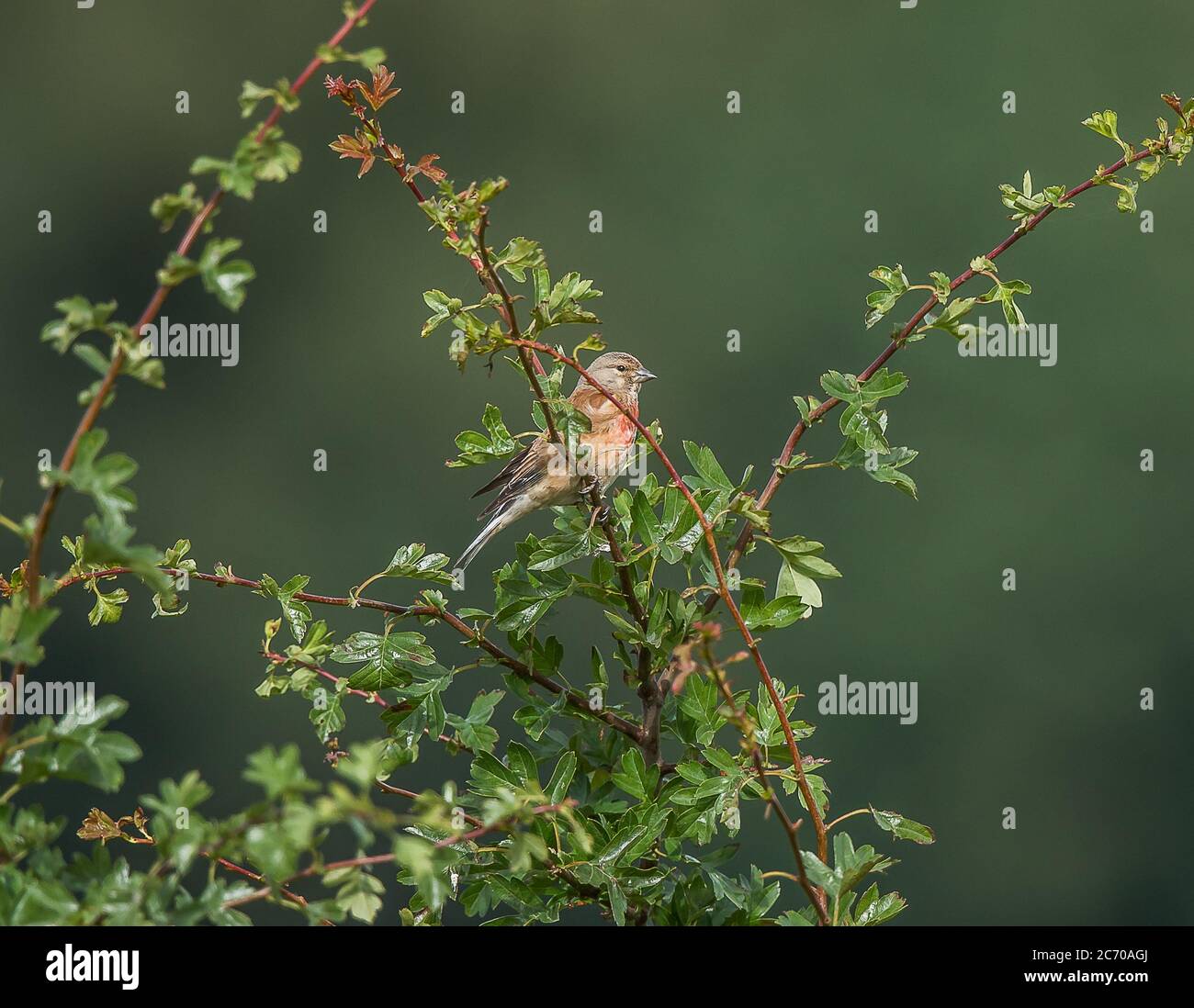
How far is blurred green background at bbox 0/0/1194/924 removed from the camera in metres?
14.7

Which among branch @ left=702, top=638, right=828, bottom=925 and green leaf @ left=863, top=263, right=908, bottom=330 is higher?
green leaf @ left=863, top=263, right=908, bottom=330

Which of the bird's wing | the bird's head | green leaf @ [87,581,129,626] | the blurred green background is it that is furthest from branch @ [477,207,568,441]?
the blurred green background

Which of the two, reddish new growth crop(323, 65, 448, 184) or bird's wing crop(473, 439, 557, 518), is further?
bird's wing crop(473, 439, 557, 518)

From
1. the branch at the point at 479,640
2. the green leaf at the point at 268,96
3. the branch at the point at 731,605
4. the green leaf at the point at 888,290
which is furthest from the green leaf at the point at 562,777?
the green leaf at the point at 268,96

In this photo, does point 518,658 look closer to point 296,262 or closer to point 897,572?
point 897,572

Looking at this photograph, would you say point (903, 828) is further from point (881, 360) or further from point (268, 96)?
point (268, 96)

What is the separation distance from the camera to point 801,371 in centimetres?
1512

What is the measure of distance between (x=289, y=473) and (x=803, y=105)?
20.3 ft

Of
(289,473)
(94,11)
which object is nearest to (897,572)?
(289,473)

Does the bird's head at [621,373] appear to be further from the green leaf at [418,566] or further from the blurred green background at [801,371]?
the blurred green background at [801,371]

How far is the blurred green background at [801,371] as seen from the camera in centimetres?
1469

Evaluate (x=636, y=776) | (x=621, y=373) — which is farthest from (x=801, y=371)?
(x=636, y=776)

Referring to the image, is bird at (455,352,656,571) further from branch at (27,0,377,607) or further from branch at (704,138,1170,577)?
branch at (27,0,377,607)

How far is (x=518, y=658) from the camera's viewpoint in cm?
277
